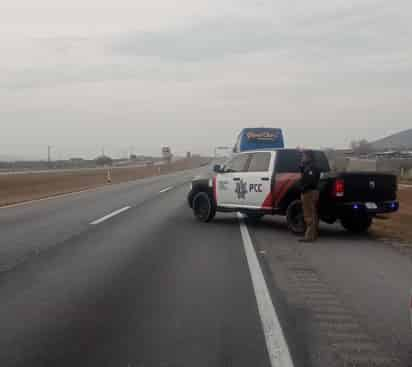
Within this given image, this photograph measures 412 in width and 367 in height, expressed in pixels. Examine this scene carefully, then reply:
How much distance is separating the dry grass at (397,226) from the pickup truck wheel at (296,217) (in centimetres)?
182

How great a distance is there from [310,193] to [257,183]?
206 cm

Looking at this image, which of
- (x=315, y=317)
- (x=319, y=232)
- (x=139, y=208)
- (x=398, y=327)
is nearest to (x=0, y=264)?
(x=315, y=317)

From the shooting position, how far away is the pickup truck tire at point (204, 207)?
581 inches

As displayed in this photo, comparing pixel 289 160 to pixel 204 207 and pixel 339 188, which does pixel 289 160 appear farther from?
pixel 204 207

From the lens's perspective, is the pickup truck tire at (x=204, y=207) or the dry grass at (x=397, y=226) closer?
the dry grass at (x=397, y=226)

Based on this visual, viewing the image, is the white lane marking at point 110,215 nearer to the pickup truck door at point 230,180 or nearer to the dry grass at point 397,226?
the pickup truck door at point 230,180

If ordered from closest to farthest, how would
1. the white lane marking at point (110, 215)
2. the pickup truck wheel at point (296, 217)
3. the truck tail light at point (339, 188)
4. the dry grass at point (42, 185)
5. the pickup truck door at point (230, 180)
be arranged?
the truck tail light at point (339, 188) → the pickup truck wheel at point (296, 217) → the pickup truck door at point (230, 180) → the white lane marking at point (110, 215) → the dry grass at point (42, 185)

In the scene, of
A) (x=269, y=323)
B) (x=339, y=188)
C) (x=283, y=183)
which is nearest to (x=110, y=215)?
(x=283, y=183)

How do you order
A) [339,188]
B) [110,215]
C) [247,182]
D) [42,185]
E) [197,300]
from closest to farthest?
[197,300], [339,188], [247,182], [110,215], [42,185]

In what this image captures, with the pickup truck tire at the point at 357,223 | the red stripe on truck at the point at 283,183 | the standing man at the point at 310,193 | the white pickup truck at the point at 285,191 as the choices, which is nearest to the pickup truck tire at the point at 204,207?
the white pickup truck at the point at 285,191

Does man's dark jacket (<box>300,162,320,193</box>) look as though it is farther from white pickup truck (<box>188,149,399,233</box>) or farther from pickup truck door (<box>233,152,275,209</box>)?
pickup truck door (<box>233,152,275,209</box>)

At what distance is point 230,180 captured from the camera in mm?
14203

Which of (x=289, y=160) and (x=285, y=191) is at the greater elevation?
(x=289, y=160)

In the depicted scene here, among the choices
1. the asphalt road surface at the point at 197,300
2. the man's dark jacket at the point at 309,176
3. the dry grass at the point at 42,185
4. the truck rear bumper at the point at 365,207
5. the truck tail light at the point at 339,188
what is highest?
the man's dark jacket at the point at 309,176
